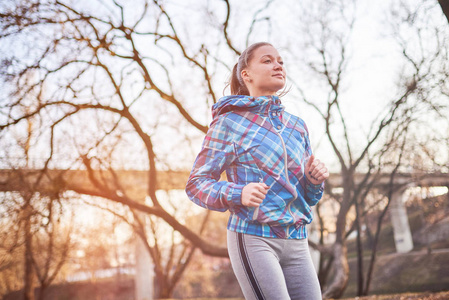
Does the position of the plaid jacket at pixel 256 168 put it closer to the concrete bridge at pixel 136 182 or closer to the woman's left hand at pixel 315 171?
the woman's left hand at pixel 315 171

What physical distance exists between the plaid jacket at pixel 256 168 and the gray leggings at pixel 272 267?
1.7 inches

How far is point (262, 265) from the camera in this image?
63.2 inches

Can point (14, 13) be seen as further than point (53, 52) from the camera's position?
No

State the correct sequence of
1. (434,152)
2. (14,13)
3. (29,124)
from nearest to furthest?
(14,13) < (29,124) < (434,152)

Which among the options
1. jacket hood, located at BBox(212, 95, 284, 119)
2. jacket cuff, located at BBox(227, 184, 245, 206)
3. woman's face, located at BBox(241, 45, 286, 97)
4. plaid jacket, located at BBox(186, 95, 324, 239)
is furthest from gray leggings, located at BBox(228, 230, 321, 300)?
woman's face, located at BBox(241, 45, 286, 97)

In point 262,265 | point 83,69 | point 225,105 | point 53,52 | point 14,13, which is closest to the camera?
point 262,265

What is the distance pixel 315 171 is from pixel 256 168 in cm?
28

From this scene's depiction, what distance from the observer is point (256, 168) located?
175 centimetres

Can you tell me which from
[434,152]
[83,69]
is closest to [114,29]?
[83,69]

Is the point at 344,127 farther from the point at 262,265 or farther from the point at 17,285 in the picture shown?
the point at 17,285

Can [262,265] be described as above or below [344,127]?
below

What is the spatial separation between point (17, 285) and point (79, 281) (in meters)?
9.73

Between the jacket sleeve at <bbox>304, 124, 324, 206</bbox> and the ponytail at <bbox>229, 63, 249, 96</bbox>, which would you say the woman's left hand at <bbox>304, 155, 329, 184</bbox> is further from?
the ponytail at <bbox>229, 63, 249, 96</bbox>

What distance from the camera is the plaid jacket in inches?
65.7
